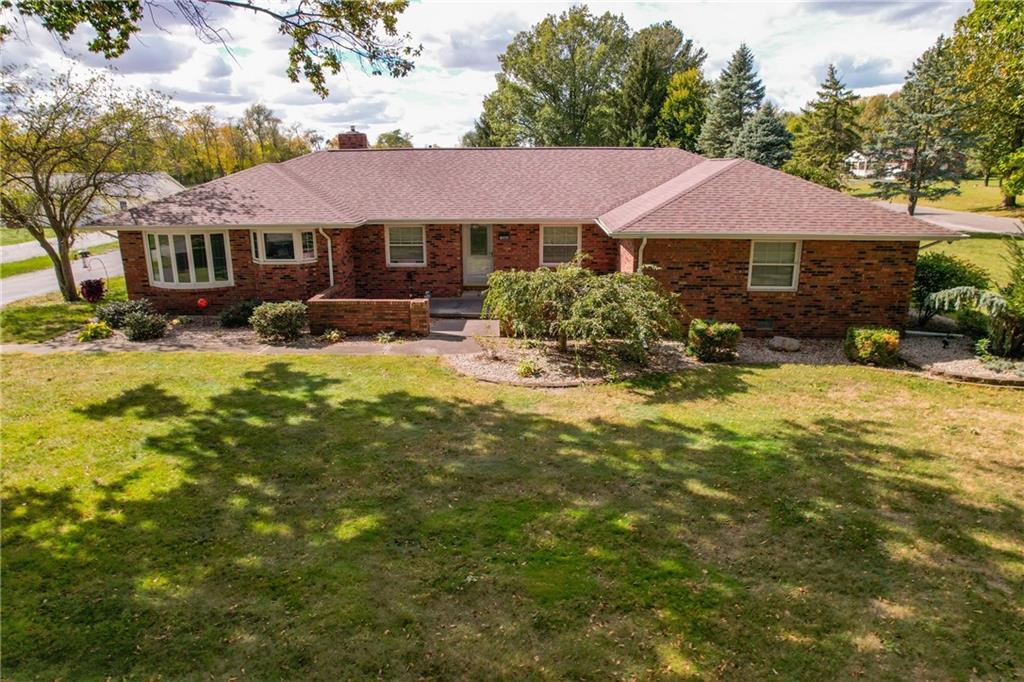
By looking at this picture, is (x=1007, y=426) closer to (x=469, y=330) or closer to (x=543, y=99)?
(x=469, y=330)

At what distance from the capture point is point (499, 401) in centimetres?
1086

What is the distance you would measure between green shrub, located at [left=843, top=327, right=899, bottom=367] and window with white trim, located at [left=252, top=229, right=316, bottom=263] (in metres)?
14.1

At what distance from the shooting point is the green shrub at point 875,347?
1266 cm

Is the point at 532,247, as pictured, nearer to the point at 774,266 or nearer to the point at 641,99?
the point at 774,266

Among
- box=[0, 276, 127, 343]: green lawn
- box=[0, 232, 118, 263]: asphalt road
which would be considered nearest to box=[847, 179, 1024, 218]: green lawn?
box=[0, 276, 127, 343]: green lawn

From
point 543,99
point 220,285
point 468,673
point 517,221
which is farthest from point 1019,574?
point 543,99

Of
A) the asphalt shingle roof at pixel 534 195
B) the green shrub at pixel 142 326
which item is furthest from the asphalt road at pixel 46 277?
the green shrub at pixel 142 326

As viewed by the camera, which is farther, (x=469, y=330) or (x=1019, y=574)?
(x=469, y=330)

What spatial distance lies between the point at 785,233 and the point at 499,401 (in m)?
8.00

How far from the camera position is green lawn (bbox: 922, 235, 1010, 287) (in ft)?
74.6

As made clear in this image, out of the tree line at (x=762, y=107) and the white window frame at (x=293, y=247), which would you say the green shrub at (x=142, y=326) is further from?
the tree line at (x=762, y=107)

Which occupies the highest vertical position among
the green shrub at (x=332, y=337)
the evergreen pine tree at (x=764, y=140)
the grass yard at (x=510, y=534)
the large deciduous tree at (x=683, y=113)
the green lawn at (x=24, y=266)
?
the large deciduous tree at (x=683, y=113)

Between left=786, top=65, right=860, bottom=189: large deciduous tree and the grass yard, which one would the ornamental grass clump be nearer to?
the grass yard

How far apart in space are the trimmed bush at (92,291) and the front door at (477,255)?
1206cm
